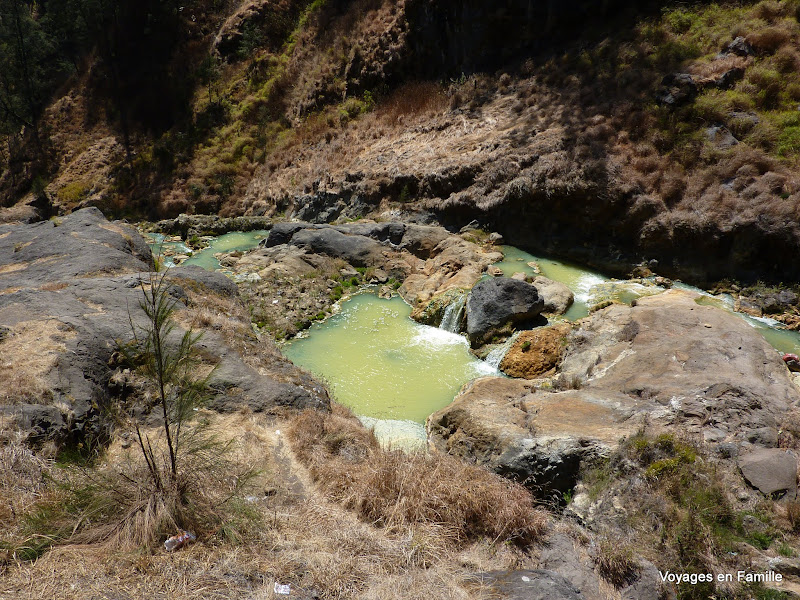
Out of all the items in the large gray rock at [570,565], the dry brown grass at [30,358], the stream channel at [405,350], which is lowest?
the stream channel at [405,350]

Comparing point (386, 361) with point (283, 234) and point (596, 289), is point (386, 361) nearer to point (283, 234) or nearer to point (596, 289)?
point (596, 289)

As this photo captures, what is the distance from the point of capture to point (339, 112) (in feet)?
77.9

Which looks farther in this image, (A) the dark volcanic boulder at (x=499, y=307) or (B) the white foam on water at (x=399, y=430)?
(A) the dark volcanic boulder at (x=499, y=307)

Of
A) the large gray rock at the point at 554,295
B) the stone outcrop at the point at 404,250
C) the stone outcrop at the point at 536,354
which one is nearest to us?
the stone outcrop at the point at 536,354

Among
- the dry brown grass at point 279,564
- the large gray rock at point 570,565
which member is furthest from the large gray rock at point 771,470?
the dry brown grass at point 279,564

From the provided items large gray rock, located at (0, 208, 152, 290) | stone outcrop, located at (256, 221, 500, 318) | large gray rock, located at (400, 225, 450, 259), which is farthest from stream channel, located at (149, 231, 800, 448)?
large gray rock, located at (400, 225, 450, 259)

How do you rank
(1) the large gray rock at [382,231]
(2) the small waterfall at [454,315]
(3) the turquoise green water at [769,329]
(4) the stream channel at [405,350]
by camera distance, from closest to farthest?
(4) the stream channel at [405,350] < (3) the turquoise green water at [769,329] < (2) the small waterfall at [454,315] < (1) the large gray rock at [382,231]

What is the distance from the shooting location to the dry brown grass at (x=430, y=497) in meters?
4.28

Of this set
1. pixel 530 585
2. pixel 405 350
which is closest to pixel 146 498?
pixel 530 585

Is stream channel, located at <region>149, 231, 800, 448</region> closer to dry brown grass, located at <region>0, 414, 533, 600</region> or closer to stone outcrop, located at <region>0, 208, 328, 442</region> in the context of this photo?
stone outcrop, located at <region>0, 208, 328, 442</region>

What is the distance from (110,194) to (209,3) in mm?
15098

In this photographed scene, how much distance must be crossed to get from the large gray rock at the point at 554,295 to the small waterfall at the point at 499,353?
1.39 meters

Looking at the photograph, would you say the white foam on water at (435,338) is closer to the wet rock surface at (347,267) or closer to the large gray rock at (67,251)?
the wet rock surface at (347,267)

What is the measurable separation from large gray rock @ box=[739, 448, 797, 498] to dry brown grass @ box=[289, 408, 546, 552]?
7.54 feet
